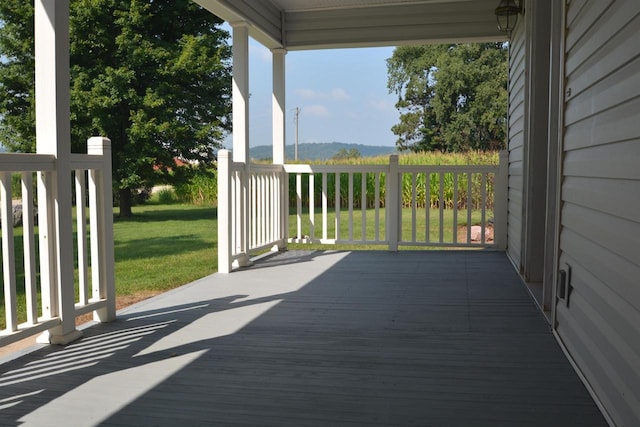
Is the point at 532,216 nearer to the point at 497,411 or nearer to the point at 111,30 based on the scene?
the point at 497,411

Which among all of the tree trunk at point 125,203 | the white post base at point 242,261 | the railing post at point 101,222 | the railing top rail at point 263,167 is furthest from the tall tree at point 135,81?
the railing post at point 101,222

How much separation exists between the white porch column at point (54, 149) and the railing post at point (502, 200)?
4319 mm

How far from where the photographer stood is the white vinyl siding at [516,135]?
486cm

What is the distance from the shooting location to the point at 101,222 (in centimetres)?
321

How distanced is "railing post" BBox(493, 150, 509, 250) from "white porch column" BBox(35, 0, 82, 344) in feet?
14.2

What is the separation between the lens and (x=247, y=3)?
17.4 feet

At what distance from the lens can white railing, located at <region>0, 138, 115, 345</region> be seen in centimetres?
256

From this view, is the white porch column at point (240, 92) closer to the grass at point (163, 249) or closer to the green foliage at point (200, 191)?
the grass at point (163, 249)

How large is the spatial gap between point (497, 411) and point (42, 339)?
2129mm

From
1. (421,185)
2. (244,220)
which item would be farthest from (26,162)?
(421,185)

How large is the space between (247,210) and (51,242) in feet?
8.43

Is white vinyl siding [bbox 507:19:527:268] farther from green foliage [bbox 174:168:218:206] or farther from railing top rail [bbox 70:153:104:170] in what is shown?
green foliage [bbox 174:168:218:206]

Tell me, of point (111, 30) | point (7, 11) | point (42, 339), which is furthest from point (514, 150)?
point (7, 11)

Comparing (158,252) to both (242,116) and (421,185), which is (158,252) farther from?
(421,185)
